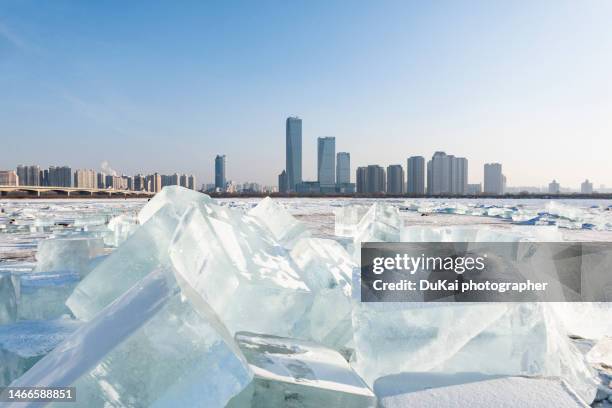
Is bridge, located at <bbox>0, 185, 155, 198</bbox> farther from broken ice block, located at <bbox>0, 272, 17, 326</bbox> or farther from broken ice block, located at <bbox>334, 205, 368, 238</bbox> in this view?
broken ice block, located at <bbox>0, 272, 17, 326</bbox>

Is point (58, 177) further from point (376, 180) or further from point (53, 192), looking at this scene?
point (376, 180)

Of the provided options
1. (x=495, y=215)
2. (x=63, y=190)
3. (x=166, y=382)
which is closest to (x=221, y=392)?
(x=166, y=382)

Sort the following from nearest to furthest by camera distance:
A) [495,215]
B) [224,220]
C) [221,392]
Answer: [221,392] → [224,220] → [495,215]

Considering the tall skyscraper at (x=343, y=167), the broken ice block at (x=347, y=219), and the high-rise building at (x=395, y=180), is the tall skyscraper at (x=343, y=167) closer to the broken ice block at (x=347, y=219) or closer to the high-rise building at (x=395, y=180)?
the high-rise building at (x=395, y=180)

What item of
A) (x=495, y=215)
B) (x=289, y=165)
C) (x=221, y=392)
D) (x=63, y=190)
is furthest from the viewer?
(x=289, y=165)

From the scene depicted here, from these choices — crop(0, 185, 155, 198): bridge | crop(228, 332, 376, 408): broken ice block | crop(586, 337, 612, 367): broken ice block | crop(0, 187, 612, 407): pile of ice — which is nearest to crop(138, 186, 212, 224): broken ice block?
crop(0, 187, 612, 407): pile of ice

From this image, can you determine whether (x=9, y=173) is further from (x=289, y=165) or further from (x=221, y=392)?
(x=221, y=392)
